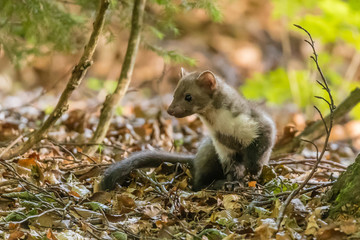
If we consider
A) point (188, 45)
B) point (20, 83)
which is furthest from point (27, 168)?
point (188, 45)

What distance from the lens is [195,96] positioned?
16.0 feet

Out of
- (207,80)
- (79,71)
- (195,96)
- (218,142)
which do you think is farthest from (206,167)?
(79,71)

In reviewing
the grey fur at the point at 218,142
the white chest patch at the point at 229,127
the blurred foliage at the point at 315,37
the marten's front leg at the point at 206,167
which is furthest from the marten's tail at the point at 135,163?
the blurred foliage at the point at 315,37

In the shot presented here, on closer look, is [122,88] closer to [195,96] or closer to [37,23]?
[195,96]

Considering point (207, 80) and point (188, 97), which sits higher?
point (207, 80)

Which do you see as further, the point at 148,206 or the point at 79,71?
the point at 79,71

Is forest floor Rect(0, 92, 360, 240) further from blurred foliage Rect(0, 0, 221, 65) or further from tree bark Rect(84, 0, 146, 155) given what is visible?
blurred foliage Rect(0, 0, 221, 65)

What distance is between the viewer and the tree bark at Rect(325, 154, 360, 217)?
329cm

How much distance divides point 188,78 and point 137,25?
948mm

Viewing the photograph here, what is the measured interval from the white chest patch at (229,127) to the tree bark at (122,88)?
3.55 ft

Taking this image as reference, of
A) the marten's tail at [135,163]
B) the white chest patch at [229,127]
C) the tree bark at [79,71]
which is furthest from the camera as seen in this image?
the white chest patch at [229,127]

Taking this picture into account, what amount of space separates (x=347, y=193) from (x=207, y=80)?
1923 millimetres

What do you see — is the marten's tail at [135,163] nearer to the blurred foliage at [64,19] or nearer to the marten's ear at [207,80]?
the marten's ear at [207,80]

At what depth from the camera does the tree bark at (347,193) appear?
129 inches
